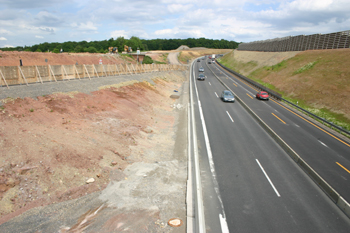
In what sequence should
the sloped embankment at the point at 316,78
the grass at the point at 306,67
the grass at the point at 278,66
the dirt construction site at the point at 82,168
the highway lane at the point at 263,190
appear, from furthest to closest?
the grass at the point at 278,66 < the grass at the point at 306,67 < the sloped embankment at the point at 316,78 < the highway lane at the point at 263,190 < the dirt construction site at the point at 82,168

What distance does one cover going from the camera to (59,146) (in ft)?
41.3

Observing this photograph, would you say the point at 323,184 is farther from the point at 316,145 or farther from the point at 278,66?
the point at 278,66

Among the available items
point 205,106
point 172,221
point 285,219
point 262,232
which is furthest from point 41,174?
point 205,106

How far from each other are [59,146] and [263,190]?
450 inches

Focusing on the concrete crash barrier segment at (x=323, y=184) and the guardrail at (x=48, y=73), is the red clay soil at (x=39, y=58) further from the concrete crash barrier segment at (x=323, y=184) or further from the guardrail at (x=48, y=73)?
the concrete crash barrier segment at (x=323, y=184)

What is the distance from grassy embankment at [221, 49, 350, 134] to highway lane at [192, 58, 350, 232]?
47.3 ft

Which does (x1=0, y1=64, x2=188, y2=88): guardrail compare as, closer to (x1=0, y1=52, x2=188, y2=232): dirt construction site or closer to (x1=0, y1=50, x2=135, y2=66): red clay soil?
(x1=0, y1=52, x2=188, y2=232): dirt construction site

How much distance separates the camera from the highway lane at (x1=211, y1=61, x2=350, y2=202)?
13.9 metres

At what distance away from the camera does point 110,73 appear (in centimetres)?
4081

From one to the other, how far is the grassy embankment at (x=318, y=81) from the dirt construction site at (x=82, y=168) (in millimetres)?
21494

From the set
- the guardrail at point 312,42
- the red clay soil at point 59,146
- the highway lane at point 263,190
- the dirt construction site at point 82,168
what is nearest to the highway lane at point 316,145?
the highway lane at point 263,190

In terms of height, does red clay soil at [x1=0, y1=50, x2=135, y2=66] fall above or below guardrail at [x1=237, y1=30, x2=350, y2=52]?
below

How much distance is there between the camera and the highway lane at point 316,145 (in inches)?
547

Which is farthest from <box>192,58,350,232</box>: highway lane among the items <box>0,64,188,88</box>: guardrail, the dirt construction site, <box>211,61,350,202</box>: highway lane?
<box>0,64,188,88</box>: guardrail
